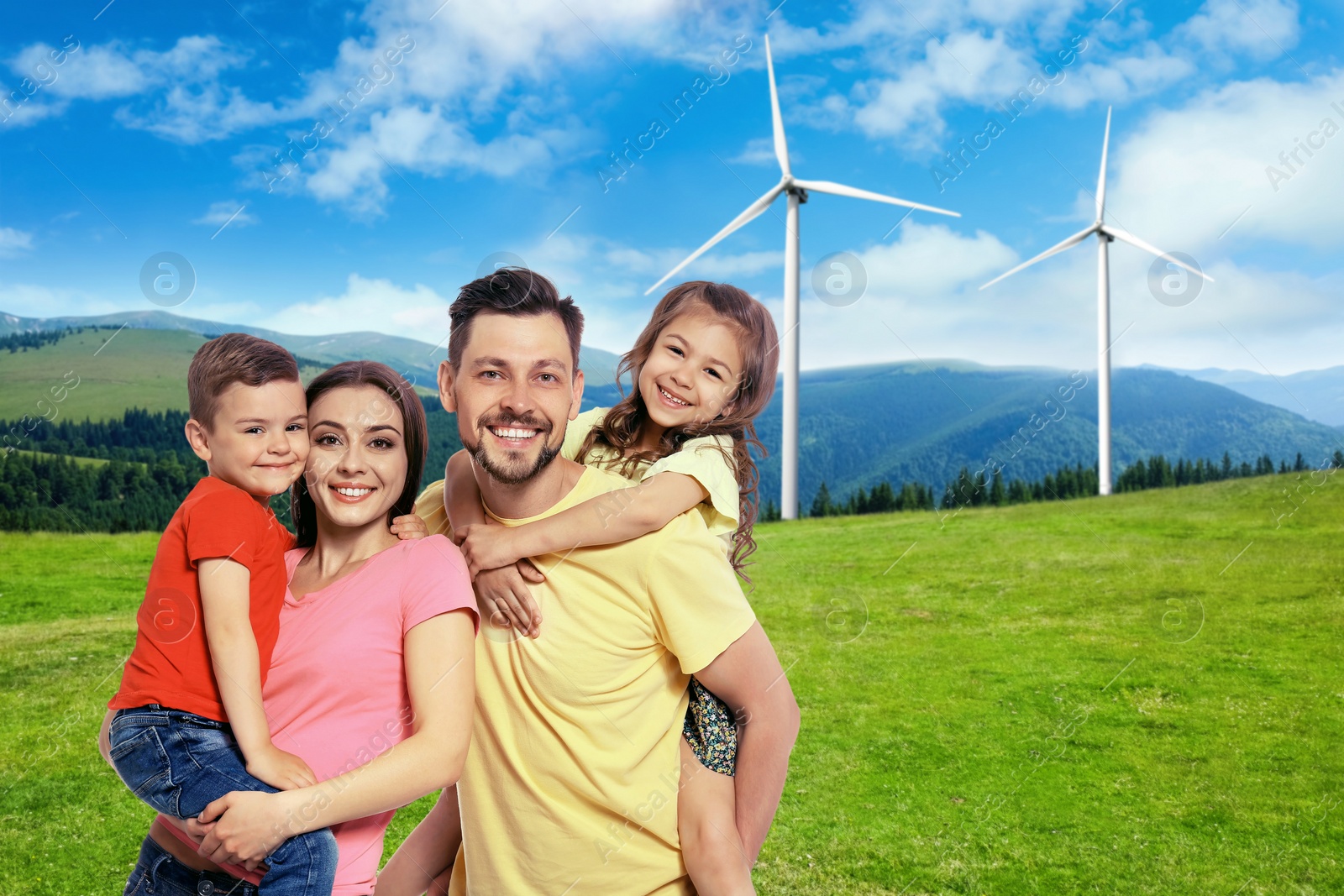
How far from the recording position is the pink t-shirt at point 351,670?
285 cm

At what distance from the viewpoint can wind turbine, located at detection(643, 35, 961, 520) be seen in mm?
25062

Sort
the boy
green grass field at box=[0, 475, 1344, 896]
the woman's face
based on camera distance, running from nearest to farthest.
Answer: the boy
the woman's face
green grass field at box=[0, 475, 1344, 896]

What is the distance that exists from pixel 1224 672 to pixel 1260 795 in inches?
320

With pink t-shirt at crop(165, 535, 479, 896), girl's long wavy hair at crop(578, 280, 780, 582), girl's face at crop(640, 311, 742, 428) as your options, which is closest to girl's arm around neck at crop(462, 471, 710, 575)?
pink t-shirt at crop(165, 535, 479, 896)

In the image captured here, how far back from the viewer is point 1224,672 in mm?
24188

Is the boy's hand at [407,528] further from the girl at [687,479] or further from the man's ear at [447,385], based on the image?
the man's ear at [447,385]

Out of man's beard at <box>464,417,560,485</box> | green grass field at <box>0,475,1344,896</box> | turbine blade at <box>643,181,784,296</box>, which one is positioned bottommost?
green grass field at <box>0,475,1344,896</box>

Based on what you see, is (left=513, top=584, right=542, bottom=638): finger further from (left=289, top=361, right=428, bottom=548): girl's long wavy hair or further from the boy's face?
the boy's face

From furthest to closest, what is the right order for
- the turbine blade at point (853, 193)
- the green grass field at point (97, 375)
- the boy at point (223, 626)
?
the green grass field at point (97, 375), the turbine blade at point (853, 193), the boy at point (223, 626)

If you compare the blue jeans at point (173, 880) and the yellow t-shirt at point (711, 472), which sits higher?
the yellow t-shirt at point (711, 472)

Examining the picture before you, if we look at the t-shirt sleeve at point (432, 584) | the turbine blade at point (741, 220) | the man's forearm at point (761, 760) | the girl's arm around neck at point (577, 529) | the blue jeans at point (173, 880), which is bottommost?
the blue jeans at point (173, 880)

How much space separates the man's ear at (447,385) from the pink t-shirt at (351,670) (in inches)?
23.8

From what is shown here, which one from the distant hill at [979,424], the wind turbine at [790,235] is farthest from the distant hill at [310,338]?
the wind turbine at [790,235]

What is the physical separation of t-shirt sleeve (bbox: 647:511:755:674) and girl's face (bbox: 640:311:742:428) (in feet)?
4.70
